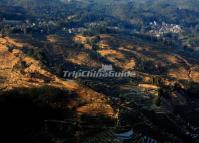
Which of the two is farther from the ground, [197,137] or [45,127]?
[45,127]

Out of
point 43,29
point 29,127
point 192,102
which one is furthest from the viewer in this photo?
point 43,29

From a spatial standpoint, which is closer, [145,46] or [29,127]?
[29,127]

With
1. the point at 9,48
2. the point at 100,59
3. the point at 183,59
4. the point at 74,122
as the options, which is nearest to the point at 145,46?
the point at 183,59

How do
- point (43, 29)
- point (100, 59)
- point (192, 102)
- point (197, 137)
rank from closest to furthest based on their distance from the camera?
1. point (197, 137)
2. point (192, 102)
3. point (100, 59)
4. point (43, 29)

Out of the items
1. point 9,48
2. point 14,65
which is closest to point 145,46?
point 9,48

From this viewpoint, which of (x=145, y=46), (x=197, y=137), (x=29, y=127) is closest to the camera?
(x=29, y=127)

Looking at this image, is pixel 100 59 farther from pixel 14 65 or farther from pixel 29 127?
pixel 29 127

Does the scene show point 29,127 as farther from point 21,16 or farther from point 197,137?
point 21,16

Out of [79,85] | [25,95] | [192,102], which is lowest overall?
[192,102]

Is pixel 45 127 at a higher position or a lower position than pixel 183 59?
higher
